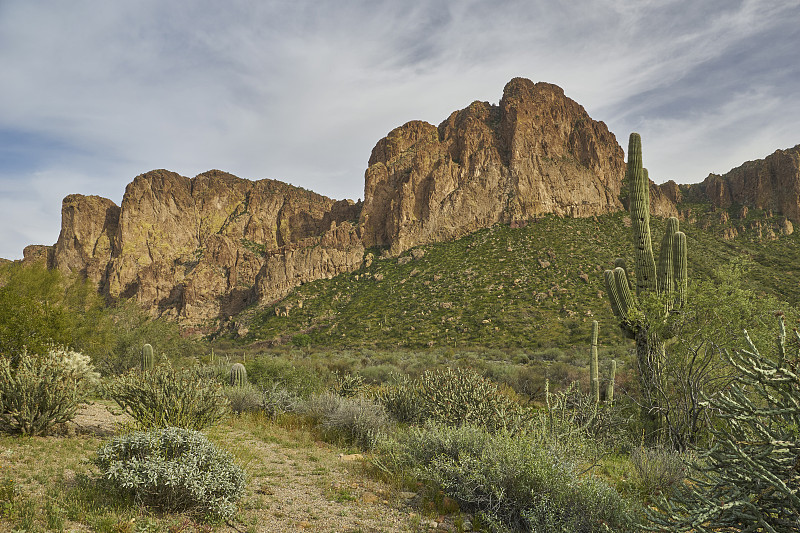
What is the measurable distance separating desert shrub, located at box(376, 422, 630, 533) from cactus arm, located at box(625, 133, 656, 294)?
6658 millimetres

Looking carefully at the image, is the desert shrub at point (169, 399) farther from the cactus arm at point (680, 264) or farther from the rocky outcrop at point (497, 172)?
the rocky outcrop at point (497, 172)

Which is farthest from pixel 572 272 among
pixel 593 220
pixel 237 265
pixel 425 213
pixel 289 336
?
pixel 237 265

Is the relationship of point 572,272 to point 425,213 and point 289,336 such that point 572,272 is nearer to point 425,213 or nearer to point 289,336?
point 425,213

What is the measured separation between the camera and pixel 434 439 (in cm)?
617

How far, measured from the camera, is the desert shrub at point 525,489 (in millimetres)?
4188

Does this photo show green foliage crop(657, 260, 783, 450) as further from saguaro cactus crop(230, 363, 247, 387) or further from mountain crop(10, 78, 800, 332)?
mountain crop(10, 78, 800, 332)

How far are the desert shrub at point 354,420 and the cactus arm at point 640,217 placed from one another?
23.2ft

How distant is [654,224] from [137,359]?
51945mm

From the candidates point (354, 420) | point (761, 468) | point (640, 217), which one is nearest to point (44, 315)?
point (354, 420)

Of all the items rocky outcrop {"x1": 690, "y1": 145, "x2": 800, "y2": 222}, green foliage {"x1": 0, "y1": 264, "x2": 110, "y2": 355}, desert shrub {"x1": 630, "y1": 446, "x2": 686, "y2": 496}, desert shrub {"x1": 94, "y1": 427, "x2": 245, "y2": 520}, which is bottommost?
desert shrub {"x1": 630, "y1": 446, "x2": 686, "y2": 496}

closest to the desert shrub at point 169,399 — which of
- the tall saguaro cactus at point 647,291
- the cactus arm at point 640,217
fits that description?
the tall saguaro cactus at point 647,291

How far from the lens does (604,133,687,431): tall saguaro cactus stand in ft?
28.7

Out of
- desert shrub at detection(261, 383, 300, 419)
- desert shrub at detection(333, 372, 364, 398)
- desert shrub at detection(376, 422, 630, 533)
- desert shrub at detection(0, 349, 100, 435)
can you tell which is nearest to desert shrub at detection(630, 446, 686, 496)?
desert shrub at detection(376, 422, 630, 533)

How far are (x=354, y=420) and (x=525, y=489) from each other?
4.83m
